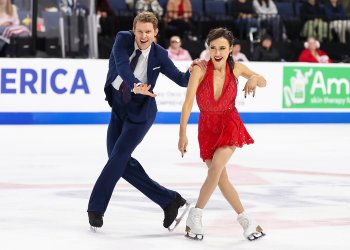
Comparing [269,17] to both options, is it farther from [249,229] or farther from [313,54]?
[249,229]

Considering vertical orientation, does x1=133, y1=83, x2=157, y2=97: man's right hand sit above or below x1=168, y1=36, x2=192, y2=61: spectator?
above

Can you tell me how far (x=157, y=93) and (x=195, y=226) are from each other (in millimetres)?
9085

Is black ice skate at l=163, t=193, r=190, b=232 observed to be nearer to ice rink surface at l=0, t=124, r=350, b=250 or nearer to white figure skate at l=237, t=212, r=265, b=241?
ice rink surface at l=0, t=124, r=350, b=250

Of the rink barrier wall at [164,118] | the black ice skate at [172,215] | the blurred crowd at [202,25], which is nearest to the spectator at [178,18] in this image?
the blurred crowd at [202,25]

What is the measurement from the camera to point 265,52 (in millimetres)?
15992

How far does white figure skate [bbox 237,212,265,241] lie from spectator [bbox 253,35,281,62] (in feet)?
36.0

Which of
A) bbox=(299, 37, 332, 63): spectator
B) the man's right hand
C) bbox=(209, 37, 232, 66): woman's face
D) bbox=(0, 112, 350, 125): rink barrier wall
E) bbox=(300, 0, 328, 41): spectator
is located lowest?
bbox=(0, 112, 350, 125): rink barrier wall

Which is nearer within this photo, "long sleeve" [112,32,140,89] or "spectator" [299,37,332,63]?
"long sleeve" [112,32,140,89]

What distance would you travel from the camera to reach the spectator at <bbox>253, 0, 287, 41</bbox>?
1683 centimetres

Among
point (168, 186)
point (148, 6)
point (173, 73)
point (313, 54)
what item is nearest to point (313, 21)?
point (313, 54)

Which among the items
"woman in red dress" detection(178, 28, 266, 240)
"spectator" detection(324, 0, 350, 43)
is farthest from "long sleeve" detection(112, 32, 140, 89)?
"spectator" detection(324, 0, 350, 43)

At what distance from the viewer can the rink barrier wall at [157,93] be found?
13344 millimetres

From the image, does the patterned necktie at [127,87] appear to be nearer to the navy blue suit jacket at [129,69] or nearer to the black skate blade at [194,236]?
the navy blue suit jacket at [129,69]

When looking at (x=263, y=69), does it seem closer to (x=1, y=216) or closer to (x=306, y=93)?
(x=306, y=93)
